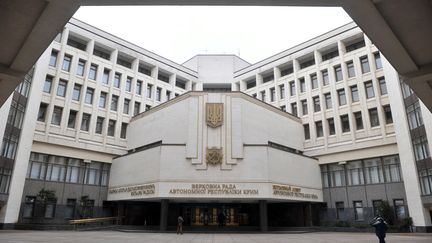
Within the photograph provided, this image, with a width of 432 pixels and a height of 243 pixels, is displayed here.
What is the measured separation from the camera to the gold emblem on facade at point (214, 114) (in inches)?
1324

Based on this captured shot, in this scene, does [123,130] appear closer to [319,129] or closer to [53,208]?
[53,208]

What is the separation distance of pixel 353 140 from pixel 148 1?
3554 cm

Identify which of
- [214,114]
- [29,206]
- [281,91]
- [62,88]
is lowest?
[29,206]

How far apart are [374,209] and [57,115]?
36.5m

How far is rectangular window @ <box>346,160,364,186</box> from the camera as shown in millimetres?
37438

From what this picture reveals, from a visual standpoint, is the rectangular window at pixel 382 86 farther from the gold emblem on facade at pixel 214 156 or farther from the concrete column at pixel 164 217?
the concrete column at pixel 164 217

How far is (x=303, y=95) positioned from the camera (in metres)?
44.5

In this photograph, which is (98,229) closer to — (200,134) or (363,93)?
(200,134)

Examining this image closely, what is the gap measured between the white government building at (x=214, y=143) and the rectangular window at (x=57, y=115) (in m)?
0.23

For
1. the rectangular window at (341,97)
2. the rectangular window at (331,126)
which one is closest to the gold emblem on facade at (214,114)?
the rectangular window at (331,126)

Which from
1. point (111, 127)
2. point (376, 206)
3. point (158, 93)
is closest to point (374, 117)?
point (376, 206)

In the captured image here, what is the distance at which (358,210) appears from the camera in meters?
36.6

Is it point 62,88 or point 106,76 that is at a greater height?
point 106,76

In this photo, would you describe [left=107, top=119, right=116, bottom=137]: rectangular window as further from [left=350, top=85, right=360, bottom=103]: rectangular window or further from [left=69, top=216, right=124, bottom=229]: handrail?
[left=350, top=85, right=360, bottom=103]: rectangular window
